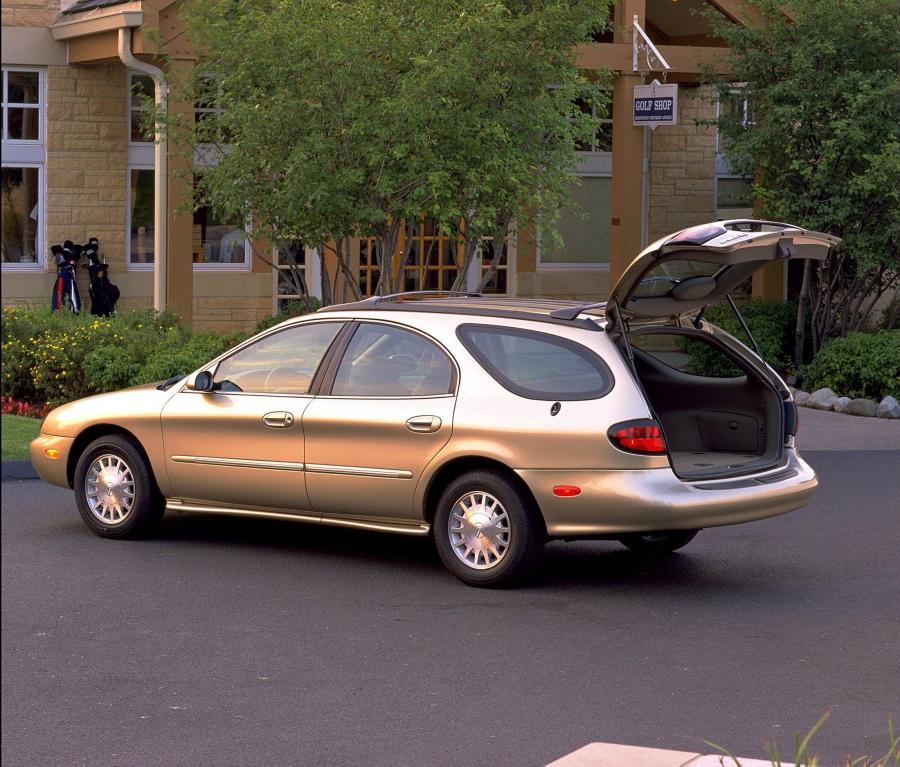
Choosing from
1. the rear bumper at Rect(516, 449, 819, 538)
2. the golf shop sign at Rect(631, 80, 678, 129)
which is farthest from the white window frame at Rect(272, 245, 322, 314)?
the rear bumper at Rect(516, 449, 819, 538)

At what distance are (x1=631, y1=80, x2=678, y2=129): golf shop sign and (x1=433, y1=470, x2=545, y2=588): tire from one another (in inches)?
440

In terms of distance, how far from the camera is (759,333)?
19000mm

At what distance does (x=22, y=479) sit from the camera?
11.8m

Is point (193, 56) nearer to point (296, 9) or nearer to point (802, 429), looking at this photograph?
point (296, 9)

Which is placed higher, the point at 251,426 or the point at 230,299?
the point at 230,299

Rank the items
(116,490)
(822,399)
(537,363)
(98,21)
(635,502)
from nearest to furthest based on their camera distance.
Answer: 1. (635,502)
2. (537,363)
3. (116,490)
4. (822,399)
5. (98,21)

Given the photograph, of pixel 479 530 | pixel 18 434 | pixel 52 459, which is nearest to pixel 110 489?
pixel 52 459

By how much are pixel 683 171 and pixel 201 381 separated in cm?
1516

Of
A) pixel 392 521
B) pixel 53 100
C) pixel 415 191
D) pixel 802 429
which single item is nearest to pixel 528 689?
pixel 392 521

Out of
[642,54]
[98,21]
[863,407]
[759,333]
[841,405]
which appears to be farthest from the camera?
[642,54]

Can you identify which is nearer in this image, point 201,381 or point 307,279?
point 201,381

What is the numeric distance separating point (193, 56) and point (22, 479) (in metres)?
6.55

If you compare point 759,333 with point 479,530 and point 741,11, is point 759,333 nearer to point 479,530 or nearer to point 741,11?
point 741,11

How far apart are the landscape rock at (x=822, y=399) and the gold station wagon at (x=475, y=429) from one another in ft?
27.6
